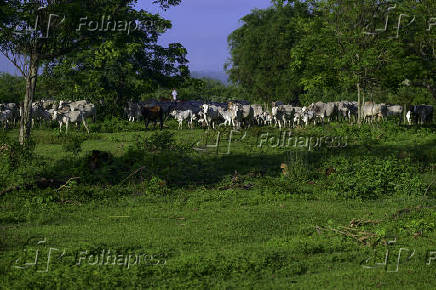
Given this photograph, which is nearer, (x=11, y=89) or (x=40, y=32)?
(x=40, y=32)

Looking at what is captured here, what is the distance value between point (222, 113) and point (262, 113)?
4211mm

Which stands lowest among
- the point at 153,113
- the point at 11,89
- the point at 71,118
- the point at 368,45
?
the point at 71,118

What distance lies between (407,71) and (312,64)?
557 centimetres

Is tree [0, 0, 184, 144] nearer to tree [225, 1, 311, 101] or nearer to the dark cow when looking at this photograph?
the dark cow

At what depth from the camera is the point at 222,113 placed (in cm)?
3231

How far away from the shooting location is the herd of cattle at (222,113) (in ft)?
103

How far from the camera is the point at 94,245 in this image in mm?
10242

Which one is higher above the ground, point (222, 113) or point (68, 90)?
point (68, 90)

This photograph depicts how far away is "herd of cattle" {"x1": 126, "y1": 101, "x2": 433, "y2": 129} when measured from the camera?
3181 cm

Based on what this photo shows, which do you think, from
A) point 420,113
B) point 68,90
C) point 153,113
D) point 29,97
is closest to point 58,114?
point 153,113

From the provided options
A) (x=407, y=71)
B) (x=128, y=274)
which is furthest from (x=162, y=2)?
(x=128, y=274)

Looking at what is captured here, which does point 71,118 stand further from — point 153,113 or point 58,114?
point 153,113

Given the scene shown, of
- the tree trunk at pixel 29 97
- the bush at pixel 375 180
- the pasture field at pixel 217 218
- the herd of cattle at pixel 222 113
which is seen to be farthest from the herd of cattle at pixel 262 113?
the bush at pixel 375 180

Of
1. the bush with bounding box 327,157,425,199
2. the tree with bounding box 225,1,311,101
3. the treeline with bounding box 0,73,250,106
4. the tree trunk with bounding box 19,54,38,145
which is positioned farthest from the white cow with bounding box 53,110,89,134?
the tree with bounding box 225,1,311,101
